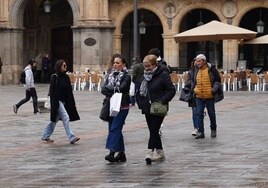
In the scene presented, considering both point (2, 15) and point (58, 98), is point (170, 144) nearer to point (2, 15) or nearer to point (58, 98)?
point (58, 98)

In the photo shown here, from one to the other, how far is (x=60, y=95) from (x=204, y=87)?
2778 mm

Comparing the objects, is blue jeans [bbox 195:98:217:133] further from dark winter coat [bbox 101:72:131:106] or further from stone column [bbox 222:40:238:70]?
stone column [bbox 222:40:238:70]

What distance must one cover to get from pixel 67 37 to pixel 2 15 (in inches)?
182

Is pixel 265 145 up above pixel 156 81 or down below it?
below

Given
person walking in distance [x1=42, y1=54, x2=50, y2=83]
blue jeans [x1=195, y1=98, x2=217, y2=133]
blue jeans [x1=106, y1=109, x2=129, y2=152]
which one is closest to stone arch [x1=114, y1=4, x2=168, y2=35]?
person walking in distance [x1=42, y1=54, x2=50, y2=83]

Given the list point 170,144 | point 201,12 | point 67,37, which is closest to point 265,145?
point 170,144

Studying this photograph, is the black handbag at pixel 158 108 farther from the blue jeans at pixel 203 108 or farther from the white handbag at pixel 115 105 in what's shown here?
the blue jeans at pixel 203 108

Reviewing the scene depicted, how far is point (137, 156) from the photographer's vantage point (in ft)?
48.4

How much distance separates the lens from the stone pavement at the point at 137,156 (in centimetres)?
1195

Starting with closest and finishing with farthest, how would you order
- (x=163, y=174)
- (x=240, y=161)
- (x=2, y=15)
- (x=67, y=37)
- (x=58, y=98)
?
(x=163, y=174) < (x=240, y=161) < (x=58, y=98) < (x=2, y=15) < (x=67, y=37)

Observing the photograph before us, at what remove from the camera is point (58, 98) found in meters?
17.0

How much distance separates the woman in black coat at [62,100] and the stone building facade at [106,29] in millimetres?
22780

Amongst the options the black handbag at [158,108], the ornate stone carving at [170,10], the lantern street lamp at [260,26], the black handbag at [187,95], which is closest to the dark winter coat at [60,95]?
the black handbag at [187,95]

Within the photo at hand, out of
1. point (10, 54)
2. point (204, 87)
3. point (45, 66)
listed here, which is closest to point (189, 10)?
point (45, 66)
